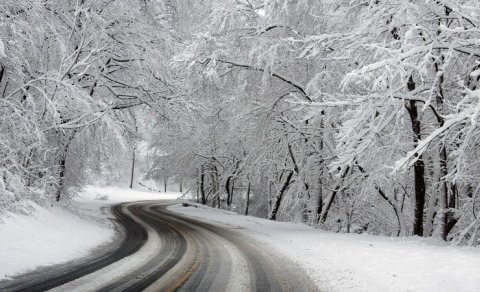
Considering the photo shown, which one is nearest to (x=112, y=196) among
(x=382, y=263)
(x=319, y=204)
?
(x=319, y=204)

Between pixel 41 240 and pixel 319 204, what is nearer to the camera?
pixel 41 240

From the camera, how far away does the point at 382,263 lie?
879 cm

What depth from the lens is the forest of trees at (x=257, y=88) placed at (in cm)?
866

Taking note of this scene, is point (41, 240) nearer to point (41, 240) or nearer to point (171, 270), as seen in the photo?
point (41, 240)

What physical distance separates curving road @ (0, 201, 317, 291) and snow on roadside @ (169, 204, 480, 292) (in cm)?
69

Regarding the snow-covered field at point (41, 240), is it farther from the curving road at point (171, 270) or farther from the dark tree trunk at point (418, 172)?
the dark tree trunk at point (418, 172)

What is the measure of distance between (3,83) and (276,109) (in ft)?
31.4

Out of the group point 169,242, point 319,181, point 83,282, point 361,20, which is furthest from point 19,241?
point 319,181

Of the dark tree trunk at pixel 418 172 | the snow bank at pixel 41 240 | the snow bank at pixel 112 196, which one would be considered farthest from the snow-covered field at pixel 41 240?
the snow bank at pixel 112 196

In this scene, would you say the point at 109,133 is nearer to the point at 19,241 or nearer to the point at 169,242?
the point at 169,242

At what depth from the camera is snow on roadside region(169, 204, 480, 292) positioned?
7113mm

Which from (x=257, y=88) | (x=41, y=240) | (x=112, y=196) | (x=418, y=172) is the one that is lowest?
(x=41, y=240)

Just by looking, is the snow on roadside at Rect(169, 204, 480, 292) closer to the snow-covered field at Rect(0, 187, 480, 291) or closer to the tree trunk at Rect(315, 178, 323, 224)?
the snow-covered field at Rect(0, 187, 480, 291)

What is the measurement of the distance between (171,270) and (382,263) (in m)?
4.46
